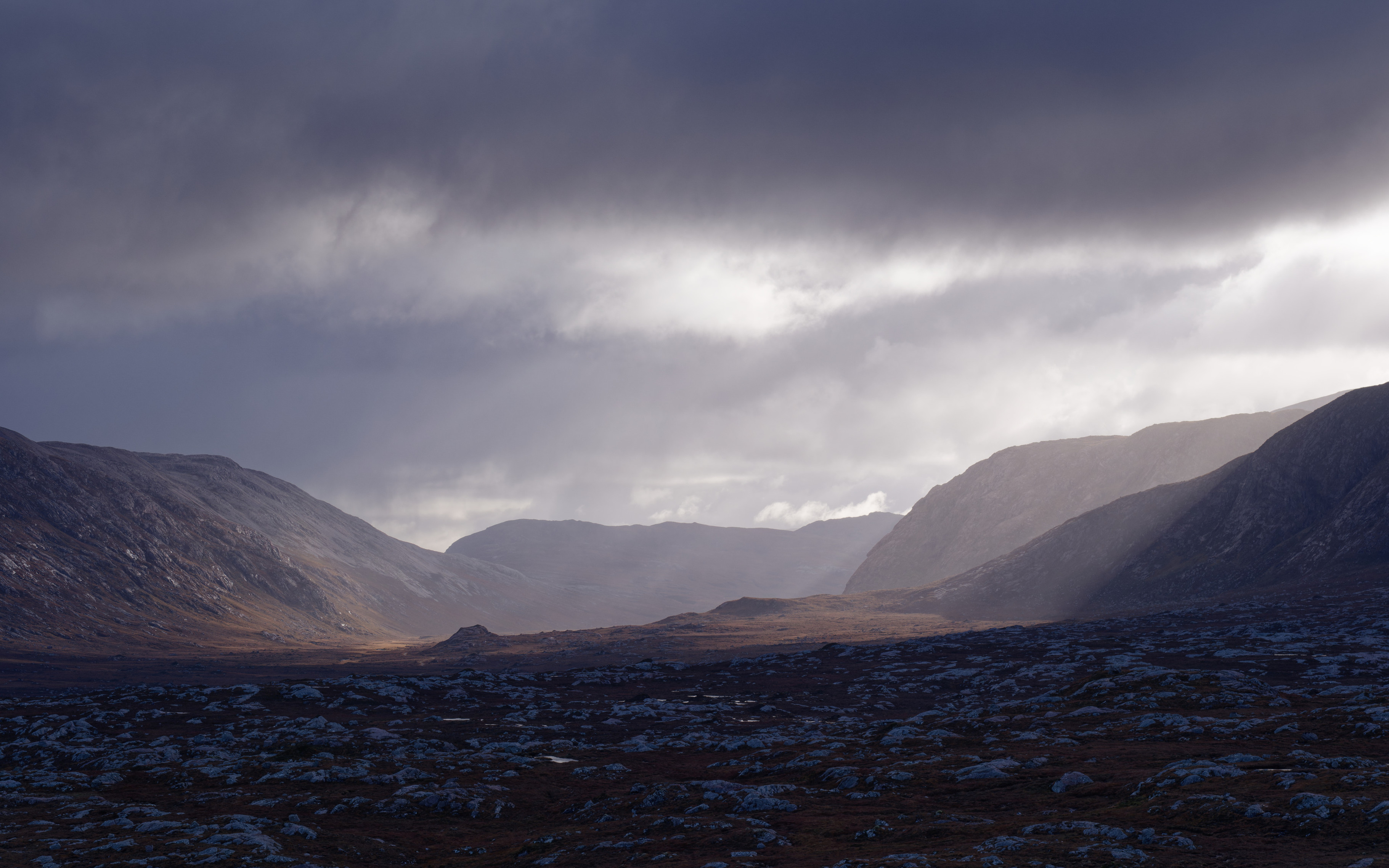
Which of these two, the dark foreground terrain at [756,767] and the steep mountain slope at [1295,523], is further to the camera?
the steep mountain slope at [1295,523]

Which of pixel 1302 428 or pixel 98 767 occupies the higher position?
pixel 1302 428

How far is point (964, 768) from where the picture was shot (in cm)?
4578

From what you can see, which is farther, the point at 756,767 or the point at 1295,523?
the point at 1295,523

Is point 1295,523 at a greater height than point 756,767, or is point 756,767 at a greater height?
point 1295,523

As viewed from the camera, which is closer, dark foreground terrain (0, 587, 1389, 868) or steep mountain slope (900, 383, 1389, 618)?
dark foreground terrain (0, 587, 1389, 868)

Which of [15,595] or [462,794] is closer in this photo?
[462,794]

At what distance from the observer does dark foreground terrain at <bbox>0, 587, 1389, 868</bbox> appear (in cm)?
3156

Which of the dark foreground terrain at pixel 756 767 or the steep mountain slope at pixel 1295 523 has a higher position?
the steep mountain slope at pixel 1295 523

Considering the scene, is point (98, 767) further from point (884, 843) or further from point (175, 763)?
point (884, 843)

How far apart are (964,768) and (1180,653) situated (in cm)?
5887

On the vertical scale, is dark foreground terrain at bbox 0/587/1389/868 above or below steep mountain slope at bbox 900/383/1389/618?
below

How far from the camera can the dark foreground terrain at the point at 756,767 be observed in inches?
1243

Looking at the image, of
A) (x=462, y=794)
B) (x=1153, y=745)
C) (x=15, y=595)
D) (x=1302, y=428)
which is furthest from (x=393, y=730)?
(x=1302, y=428)

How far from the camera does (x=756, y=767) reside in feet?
172
